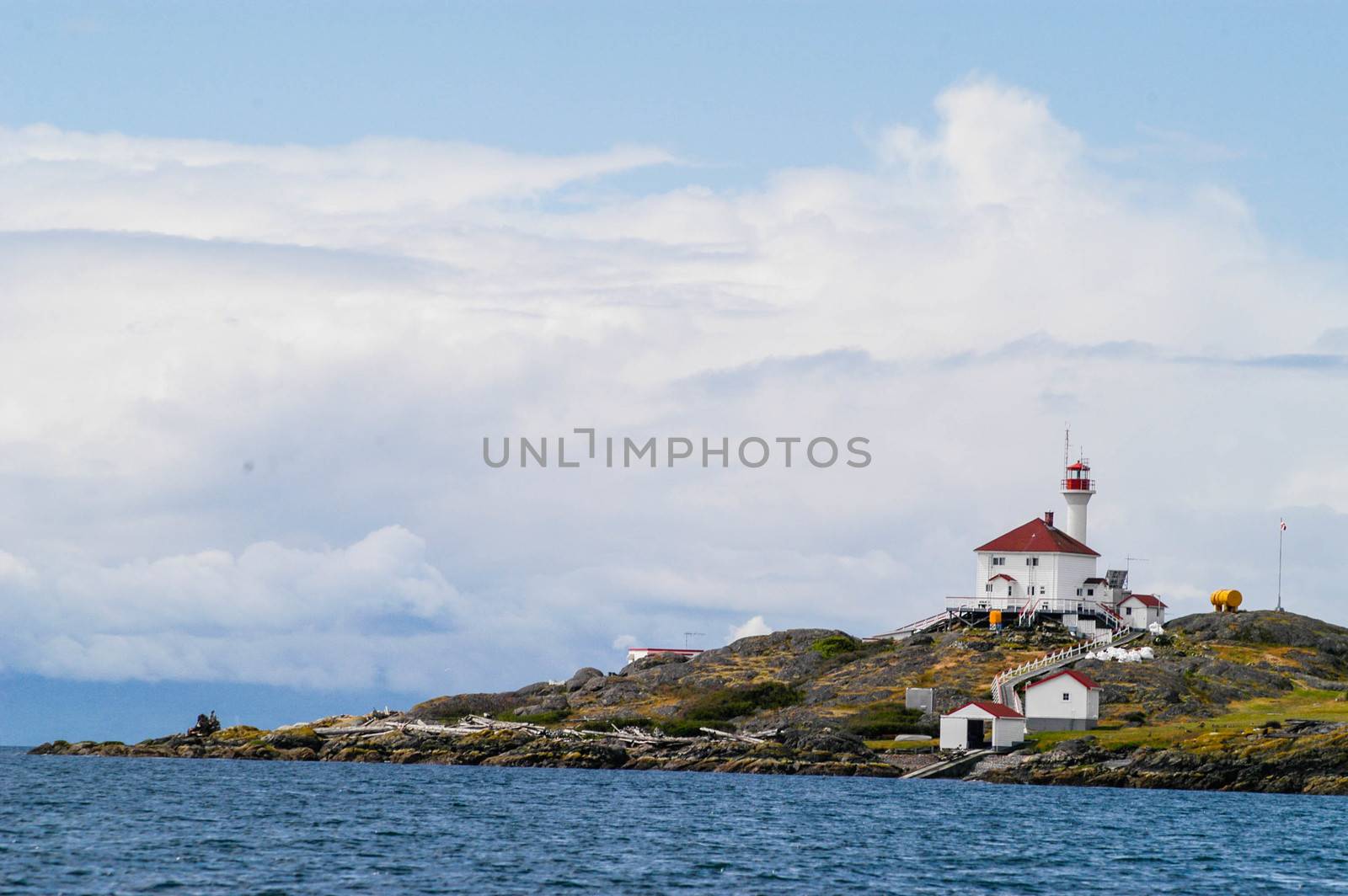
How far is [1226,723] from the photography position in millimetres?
83250

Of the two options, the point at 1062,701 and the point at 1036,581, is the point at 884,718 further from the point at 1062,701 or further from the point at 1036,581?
the point at 1036,581

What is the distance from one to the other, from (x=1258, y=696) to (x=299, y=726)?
59.4m

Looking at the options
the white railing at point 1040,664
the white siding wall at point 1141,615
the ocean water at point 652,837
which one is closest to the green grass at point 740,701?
the white railing at point 1040,664

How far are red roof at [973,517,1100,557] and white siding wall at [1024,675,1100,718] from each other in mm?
24991

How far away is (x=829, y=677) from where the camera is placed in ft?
340

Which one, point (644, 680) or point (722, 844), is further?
point (644, 680)

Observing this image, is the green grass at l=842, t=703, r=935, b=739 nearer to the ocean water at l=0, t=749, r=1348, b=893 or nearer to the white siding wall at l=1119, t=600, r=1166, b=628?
the ocean water at l=0, t=749, r=1348, b=893

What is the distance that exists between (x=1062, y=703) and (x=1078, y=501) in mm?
33963

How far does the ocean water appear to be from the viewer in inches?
1644

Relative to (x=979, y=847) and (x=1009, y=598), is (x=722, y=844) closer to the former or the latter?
(x=979, y=847)

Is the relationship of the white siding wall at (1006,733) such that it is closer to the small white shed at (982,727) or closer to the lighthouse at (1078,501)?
the small white shed at (982,727)

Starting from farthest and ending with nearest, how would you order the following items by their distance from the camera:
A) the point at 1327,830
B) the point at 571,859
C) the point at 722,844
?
1. the point at 1327,830
2. the point at 722,844
3. the point at 571,859

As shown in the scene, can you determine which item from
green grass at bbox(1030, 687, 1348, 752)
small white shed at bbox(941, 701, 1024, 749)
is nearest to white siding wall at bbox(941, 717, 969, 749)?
small white shed at bbox(941, 701, 1024, 749)

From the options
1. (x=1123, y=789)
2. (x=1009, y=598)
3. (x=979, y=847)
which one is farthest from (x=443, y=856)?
(x=1009, y=598)
